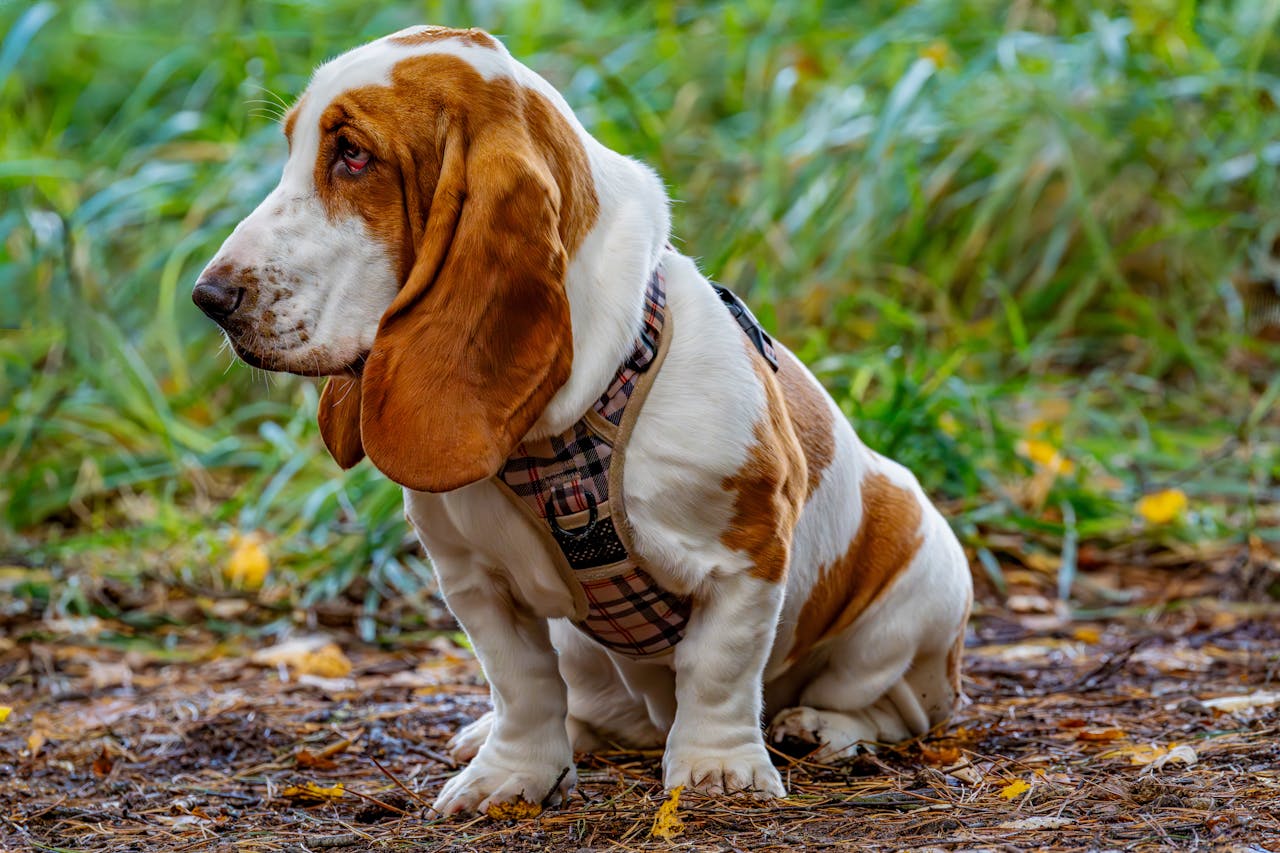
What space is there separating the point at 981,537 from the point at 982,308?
2.07 meters

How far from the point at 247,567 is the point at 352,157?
2419 mm

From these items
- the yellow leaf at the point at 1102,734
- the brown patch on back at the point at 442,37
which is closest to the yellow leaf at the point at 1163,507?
the yellow leaf at the point at 1102,734

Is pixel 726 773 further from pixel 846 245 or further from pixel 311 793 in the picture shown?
pixel 846 245

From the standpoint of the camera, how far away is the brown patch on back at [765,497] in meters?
2.40

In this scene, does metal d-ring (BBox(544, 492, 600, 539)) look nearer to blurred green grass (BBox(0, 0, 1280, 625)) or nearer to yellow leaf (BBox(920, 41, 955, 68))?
blurred green grass (BBox(0, 0, 1280, 625))

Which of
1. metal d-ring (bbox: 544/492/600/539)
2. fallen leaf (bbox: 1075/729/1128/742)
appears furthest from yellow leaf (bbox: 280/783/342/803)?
fallen leaf (bbox: 1075/729/1128/742)

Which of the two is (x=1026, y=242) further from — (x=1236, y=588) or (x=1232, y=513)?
(x=1236, y=588)

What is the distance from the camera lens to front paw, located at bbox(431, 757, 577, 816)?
2523 millimetres

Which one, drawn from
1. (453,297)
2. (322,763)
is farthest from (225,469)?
(453,297)

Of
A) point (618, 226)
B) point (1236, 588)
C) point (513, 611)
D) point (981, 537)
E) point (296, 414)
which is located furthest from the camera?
point (296, 414)

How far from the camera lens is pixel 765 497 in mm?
2426

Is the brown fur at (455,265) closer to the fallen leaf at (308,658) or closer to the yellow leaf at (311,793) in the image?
the yellow leaf at (311,793)

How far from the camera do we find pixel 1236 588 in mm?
4227

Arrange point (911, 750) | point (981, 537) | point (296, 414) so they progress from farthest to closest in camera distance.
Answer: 1. point (296, 414)
2. point (981, 537)
3. point (911, 750)
